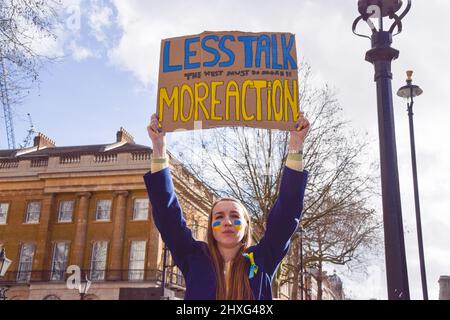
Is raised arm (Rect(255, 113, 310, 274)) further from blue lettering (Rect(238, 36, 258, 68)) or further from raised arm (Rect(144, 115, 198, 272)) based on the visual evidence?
blue lettering (Rect(238, 36, 258, 68))

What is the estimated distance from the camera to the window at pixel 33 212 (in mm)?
36731

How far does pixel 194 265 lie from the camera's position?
2.73m

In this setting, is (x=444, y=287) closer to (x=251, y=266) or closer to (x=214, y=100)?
(x=214, y=100)

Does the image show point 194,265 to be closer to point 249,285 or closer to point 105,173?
point 249,285

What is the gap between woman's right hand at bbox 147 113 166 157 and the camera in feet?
9.92

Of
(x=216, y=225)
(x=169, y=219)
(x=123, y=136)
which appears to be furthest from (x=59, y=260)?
(x=216, y=225)

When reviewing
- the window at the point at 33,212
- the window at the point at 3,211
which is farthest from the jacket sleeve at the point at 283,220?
the window at the point at 3,211

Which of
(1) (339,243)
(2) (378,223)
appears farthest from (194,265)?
(1) (339,243)

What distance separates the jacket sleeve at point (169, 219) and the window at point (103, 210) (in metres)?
33.5

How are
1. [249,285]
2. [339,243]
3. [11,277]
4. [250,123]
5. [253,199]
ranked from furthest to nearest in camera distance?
1. [11,277]
2. [339,243]
3. [253,199]
4. [250,123]
5. [249,285]

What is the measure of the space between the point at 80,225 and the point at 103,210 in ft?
6.06

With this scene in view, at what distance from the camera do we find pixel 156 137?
3.12 meters
